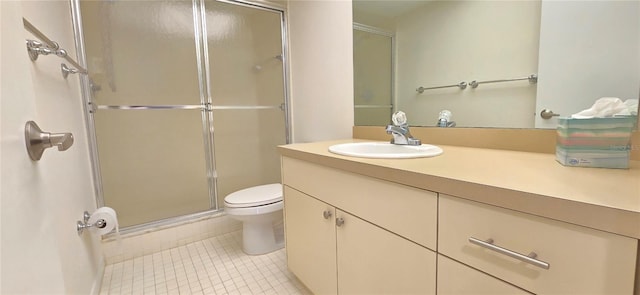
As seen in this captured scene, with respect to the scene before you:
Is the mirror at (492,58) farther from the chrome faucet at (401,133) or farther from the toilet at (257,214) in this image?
the toilet at (257,214)

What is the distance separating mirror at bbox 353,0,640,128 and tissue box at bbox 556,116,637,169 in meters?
0.29

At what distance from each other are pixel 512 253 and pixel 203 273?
164 centimetres

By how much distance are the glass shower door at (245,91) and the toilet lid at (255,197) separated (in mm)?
551

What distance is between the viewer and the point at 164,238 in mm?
1925

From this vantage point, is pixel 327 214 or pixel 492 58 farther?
pixel 492 58

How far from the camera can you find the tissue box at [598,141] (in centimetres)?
70

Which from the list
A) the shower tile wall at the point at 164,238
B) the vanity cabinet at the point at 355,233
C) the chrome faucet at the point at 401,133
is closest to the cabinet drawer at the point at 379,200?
the vanity cabinet at the point at 355,233

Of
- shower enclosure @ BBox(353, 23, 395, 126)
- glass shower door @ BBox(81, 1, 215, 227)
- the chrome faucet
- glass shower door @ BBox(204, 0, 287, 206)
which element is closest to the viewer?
the chrome faucet

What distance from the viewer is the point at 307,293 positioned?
140 centimetres

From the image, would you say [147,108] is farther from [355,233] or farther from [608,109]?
[608,109]

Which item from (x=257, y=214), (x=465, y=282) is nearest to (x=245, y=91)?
(x=257, y=214)

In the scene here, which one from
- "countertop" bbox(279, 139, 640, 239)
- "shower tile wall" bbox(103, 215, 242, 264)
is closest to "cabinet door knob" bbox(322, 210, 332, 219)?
"countertop" bbox(279, 139, 640, 239)

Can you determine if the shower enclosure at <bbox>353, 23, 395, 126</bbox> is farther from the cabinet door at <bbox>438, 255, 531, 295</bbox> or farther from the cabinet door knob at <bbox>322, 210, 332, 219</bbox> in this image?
the cabinet door at <bbox>438, 255, 531, 295</bbox>

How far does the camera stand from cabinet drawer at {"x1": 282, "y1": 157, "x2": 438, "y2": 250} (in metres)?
0.72
